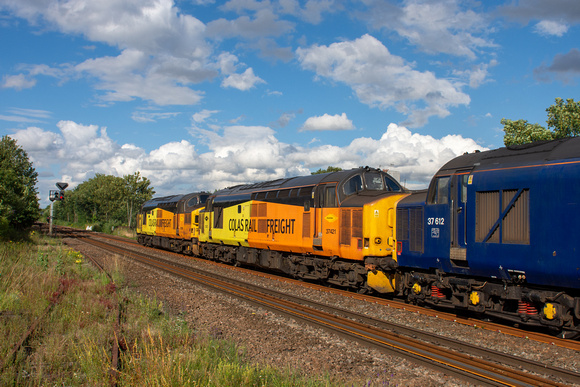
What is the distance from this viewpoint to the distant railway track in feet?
21.8

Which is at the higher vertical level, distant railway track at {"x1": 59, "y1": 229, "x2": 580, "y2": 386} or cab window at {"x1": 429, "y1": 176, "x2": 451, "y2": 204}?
cab window at {"x1": 429, "y1": 176, "x2": 451, "y2": 204}

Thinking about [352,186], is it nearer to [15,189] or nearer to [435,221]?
[435,221]

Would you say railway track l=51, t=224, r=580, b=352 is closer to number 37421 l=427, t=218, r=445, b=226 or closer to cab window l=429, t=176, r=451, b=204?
number 37421 l=427, t=218, r=445, b=226

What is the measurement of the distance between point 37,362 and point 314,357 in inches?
184

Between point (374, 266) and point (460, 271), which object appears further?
point (374, 266)

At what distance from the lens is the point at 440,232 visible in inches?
418

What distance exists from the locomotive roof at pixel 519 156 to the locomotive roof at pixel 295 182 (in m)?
Result: 4.66

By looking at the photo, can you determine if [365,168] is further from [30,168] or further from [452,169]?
[30,168]

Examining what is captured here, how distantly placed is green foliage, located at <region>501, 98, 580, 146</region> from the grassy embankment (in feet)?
68.3

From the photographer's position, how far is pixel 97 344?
26.1ft

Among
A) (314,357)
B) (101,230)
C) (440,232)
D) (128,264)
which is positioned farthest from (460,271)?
(101,230)

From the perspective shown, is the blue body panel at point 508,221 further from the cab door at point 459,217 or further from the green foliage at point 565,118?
the green foliage at point 565,118

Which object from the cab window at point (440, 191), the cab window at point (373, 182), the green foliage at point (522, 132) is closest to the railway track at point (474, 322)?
the cab window at point (440, 191)

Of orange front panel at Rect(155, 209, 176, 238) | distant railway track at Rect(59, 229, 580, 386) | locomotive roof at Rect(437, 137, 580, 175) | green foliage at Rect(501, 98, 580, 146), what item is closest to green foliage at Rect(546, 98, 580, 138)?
green foliage at Rect(501, 98, 580, 146)
